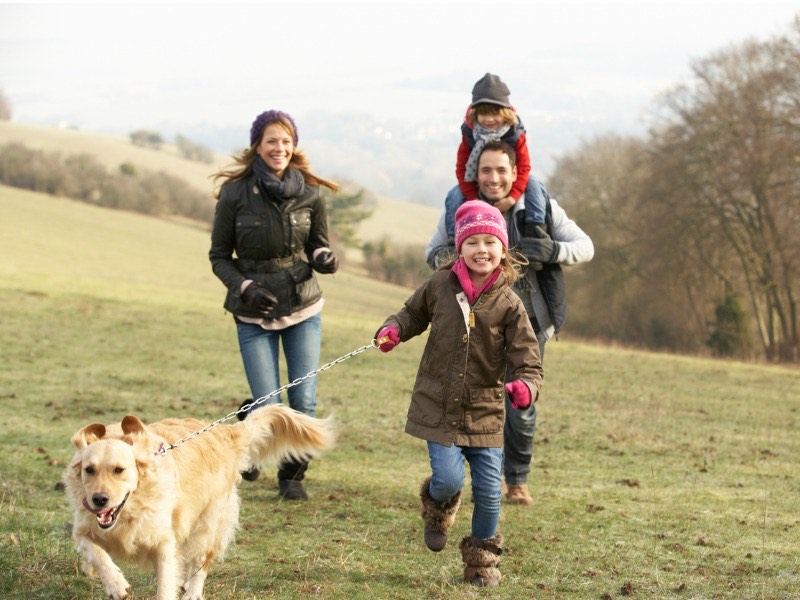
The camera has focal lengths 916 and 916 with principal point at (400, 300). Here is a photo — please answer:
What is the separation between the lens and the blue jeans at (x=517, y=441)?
7.21 metres

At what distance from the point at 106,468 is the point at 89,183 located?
66.3 m

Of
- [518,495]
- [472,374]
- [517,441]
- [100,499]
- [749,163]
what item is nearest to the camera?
[100,499]

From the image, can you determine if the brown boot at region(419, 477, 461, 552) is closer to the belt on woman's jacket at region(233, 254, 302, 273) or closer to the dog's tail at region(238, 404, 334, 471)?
the dog's tail at region(238, 404, 334, 471)

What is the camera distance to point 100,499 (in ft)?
13.8

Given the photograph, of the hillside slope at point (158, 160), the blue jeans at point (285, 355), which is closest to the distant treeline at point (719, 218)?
the blue jeans at point (285, 355)

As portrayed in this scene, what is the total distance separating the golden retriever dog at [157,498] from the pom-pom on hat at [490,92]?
9.51 ft

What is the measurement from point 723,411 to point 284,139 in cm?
1007

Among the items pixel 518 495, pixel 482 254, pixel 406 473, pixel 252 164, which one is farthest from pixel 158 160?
pixel 482 254

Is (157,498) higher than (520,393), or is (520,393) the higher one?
(520,393)

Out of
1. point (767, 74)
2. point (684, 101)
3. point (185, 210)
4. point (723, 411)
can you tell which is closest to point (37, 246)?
point (185, 210)

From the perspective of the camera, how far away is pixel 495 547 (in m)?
5.36

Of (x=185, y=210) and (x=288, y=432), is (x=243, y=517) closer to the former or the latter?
(x=288, y=432)

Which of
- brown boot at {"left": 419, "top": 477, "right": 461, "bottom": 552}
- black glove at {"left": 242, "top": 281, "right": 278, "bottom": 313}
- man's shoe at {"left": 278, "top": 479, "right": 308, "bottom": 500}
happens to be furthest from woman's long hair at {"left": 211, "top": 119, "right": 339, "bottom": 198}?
brown boot at {"left": 419, "top": 477, "right": 461, "bottom": 552}

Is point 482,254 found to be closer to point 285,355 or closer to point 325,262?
point 325,262
